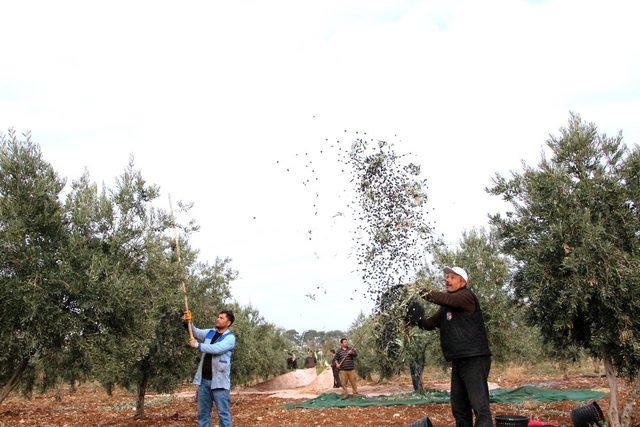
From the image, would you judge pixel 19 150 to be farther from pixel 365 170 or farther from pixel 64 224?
pixel 365 170

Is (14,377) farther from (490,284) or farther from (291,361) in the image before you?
(291,361)

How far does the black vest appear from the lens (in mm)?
7117

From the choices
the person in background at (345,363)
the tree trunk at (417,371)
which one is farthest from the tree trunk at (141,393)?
the tree trunk at (417,371)

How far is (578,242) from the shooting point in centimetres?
969

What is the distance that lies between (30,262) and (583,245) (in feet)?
32.1

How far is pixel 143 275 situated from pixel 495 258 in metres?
12.4

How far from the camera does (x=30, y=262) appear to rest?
998 centimetres

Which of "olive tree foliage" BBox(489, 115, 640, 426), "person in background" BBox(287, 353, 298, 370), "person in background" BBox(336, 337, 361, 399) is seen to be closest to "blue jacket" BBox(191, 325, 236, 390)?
"olive tree foliage" BBox(489, 115, 640, 426)

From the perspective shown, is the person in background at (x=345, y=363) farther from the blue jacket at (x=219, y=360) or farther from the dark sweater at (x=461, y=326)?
the dark sweater at (x=461, y=326)

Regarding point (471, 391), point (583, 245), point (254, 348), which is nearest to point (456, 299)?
point (471, 391)

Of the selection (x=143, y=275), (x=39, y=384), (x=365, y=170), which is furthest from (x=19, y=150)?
(x=39, y=384)

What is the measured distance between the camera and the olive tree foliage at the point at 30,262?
9805 mm

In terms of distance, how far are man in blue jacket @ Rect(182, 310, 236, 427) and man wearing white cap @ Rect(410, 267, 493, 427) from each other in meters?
3.75

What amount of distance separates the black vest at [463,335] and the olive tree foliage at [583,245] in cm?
302
